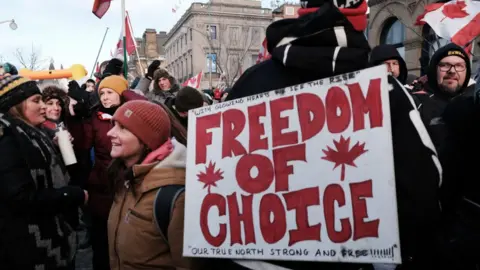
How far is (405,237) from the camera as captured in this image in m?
1.48

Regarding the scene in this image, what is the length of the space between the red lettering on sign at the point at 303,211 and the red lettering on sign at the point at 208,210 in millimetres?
271

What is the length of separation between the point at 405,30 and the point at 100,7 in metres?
13.9

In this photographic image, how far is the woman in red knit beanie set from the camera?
214 centimetres

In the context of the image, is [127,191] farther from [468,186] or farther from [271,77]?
[468,186]

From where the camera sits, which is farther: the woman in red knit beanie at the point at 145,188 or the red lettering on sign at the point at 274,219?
the woman in red knit beanie at the point at 145,188

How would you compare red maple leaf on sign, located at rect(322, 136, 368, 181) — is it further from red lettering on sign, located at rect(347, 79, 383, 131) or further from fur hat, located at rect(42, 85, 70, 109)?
fur hat, located at rect(42, 85, 70, 109)

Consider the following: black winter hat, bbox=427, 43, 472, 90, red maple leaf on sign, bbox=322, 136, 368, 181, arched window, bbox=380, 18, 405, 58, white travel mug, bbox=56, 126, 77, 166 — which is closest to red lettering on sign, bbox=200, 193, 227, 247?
red maple leaf on sign, bbox=322, 136, 368, 181

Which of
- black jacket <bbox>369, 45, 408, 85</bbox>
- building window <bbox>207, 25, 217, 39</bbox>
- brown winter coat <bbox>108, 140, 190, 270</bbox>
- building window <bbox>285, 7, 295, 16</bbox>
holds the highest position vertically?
building window <bbox>207, 25, 217, 39</bbox>

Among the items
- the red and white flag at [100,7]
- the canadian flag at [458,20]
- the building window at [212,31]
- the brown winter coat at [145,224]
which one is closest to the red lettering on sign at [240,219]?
the brown winter coat at [145,224]

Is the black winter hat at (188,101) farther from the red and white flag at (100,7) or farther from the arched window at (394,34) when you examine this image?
the arched window at (394,34)

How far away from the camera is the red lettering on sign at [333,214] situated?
149 centimetres

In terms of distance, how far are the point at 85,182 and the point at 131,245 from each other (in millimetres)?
2406

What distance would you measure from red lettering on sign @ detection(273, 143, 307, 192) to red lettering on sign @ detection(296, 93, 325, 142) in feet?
0.16

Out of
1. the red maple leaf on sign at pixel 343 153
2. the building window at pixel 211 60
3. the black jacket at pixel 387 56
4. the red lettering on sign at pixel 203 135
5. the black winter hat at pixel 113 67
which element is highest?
the building window at pixel 211 60
